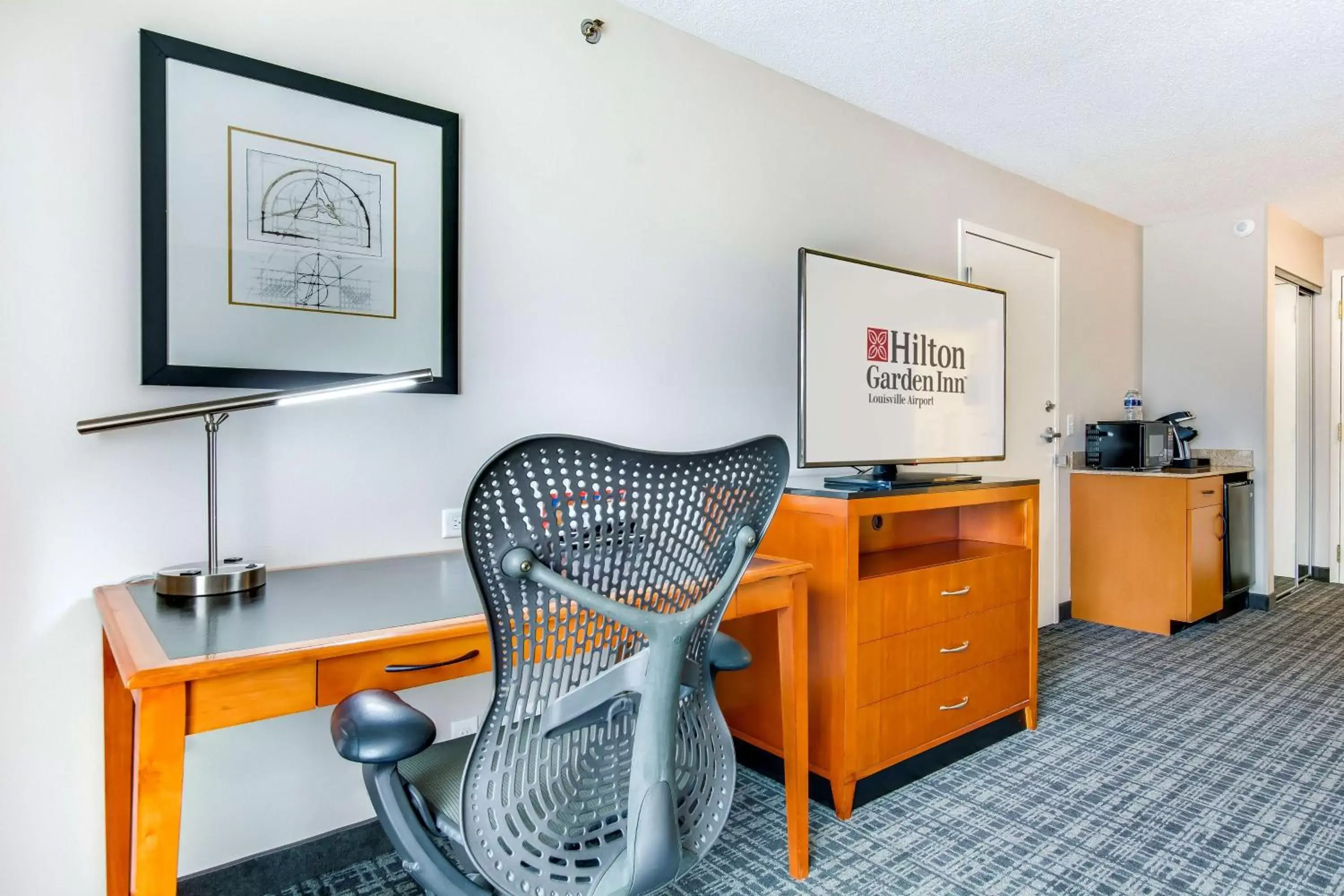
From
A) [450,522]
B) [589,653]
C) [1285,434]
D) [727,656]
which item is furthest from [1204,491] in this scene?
[589,653]

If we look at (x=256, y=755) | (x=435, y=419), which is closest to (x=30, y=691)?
(x=256, y=755)

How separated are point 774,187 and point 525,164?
1.02 meters

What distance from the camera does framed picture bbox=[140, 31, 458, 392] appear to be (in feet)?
5.32

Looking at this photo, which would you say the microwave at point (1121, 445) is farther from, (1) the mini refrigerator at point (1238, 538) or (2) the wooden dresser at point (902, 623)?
(2) the wooden dresser at point (902, 623)

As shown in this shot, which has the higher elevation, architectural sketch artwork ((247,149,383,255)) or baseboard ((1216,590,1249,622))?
architectural sketch artwork ((247,149,383,255))

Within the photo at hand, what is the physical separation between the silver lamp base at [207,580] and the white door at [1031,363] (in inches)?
119

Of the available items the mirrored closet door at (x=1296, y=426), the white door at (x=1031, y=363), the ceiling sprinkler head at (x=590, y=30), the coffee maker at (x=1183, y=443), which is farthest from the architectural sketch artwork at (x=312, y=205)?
the mirrored closet door at (x=1296, y=426)

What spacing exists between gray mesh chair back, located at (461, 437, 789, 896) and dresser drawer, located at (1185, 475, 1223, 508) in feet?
12.2

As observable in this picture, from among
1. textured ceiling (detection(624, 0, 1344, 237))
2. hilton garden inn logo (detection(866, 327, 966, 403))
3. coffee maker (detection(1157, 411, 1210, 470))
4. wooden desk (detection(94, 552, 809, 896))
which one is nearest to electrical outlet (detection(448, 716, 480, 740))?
wooden desk (detection(94, 552, 809, 896))

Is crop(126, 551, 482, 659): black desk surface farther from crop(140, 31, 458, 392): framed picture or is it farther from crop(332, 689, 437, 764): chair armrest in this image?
crop(140, 31, 458, 392): framed picture

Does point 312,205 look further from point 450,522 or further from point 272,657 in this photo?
point 272,657

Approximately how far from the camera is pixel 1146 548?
404 centimetres

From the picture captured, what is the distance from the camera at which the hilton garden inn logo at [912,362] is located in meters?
2.52

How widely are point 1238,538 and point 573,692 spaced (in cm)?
474
